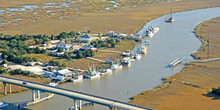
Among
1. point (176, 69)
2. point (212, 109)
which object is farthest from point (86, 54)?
point (212, 109)

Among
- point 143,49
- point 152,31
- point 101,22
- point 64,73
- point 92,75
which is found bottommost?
point 92,75

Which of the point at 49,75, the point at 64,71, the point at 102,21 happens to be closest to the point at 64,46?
the point at 64,71

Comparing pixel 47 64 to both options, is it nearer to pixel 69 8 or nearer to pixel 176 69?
pixel 176 69

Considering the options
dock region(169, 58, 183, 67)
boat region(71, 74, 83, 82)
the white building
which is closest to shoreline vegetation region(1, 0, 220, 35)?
the white building

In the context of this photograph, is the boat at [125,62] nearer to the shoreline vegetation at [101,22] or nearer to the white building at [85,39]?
the shoreline vegetation at [101,22]

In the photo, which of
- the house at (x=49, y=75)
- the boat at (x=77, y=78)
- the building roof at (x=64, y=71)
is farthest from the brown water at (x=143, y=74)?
the house at (x=49, y=75)

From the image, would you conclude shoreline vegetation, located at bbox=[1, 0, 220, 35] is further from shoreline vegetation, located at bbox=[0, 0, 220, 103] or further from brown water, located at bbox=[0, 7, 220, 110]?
brown water, located at bbox=[0, 7, 220, 110]

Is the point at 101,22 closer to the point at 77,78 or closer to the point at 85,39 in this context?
the point at 85,39
